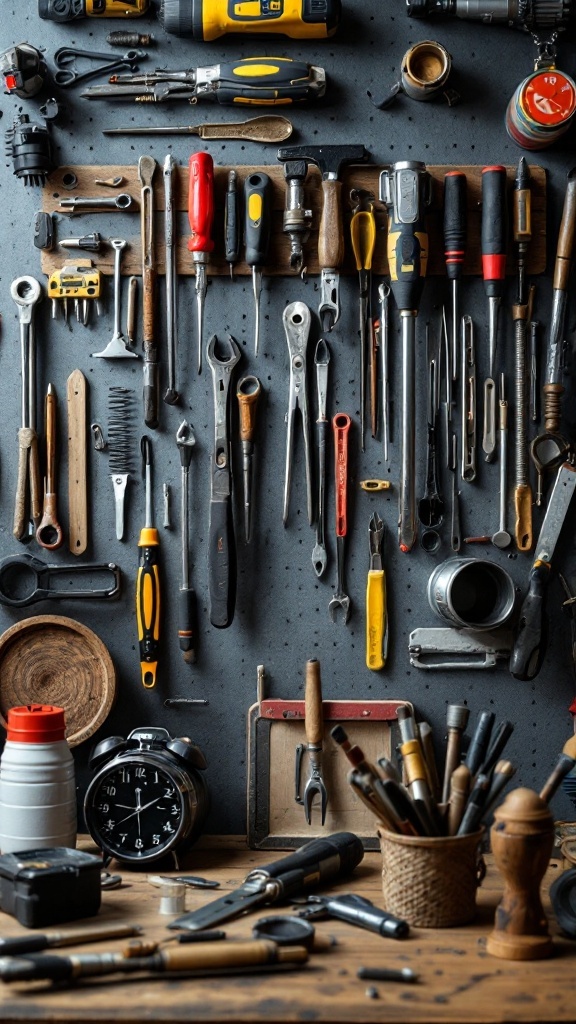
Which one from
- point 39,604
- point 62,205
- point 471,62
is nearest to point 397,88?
point 471,62

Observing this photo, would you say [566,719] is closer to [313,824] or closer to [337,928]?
[313,824]

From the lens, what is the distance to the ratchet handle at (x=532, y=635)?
87.2 inches

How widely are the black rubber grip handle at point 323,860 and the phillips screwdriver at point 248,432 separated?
0.64 metres

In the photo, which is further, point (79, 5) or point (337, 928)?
point (79, 5)

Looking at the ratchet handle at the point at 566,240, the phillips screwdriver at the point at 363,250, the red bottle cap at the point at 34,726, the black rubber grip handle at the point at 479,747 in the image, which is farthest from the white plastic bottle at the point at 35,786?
the ratchet handle at the point at 566,240

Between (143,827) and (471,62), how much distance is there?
5.44 ft

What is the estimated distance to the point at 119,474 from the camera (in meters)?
2.33

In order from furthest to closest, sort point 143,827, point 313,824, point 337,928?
1. point 313,824
2. point 143,827
3. point 337,928

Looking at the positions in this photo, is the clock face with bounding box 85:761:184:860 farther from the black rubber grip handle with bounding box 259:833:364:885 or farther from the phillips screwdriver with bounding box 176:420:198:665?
the phillips screwdriver with bounding box 176:420:198:665

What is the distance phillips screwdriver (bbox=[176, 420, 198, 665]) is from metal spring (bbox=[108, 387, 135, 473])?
0.35ft

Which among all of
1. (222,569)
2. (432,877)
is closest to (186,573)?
(222,569)

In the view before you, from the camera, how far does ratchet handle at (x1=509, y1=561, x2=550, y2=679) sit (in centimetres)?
221

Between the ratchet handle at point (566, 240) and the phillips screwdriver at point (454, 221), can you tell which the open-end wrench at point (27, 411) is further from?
the ratchet handle at point (566, 240)

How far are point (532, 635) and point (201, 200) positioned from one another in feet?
3.60
